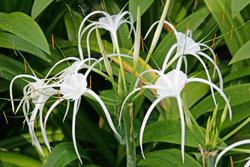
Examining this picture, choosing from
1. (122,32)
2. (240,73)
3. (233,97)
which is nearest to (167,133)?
(233,97)

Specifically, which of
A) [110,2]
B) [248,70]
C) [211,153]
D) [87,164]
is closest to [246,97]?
[248,70]

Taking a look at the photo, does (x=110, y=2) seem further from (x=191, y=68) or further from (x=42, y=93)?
(x=42, y=93)

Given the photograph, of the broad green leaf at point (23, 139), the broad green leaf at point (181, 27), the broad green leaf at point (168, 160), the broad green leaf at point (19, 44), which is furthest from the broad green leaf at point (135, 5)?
the broad green leaf at point (23, 139)

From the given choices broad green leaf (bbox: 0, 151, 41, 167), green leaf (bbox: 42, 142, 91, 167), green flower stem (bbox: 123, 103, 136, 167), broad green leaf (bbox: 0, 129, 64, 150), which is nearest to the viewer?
green flower stem (bbox: 123, 103, 136, 167)

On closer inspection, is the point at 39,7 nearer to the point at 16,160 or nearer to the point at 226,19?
the point at 16,160

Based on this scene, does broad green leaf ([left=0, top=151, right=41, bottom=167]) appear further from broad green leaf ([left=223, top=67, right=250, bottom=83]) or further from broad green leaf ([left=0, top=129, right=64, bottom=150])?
broad green leaf ([left=223, top=67, right=250, bottom=83])

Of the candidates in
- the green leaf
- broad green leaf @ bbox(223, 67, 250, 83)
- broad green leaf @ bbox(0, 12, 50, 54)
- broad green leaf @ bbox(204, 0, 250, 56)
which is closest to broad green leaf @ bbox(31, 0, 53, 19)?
broad green leaf @ bbox(0, 12, 50, 54)
